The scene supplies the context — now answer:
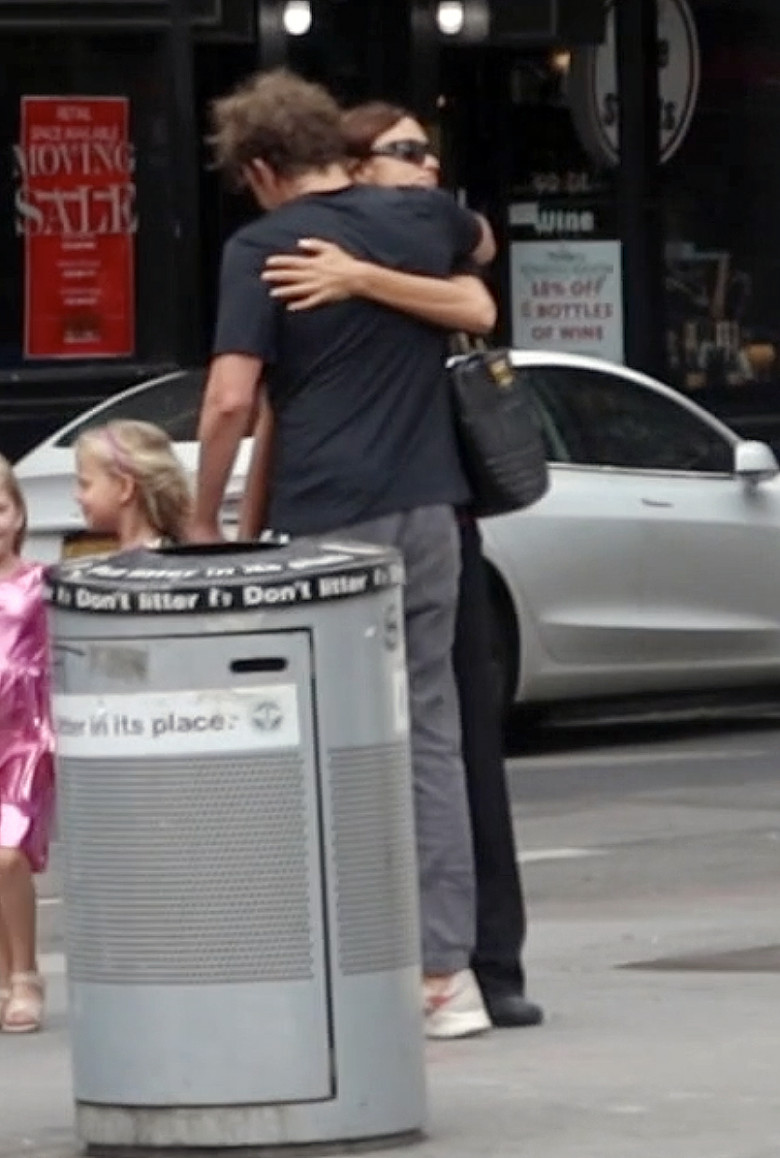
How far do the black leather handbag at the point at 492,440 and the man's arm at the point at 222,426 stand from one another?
55 cm

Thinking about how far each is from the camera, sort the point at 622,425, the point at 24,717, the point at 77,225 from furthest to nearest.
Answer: the point at 77,225 → the point at 622,425 → the point at 24,717

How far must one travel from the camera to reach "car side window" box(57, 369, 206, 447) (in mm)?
15344

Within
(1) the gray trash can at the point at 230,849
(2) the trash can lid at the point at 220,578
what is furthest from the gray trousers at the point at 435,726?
(1) the gray trash can at the point at 230,849

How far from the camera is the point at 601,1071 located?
25.8 feet

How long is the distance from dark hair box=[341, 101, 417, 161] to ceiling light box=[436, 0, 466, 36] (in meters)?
13.4

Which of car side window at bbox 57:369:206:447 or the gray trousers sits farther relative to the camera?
car side window at bbox 57:369:206:447

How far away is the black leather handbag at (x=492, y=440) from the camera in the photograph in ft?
27.1

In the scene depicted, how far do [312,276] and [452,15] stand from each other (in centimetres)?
1405

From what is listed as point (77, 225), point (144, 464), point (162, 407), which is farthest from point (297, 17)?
point (144, 464)

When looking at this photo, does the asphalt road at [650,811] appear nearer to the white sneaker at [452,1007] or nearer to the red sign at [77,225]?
the white sneaker at [452,1007]

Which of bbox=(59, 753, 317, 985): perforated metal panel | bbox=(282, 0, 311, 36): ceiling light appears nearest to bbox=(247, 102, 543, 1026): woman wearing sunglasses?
bbox=(59, 753, 317, 985): perforated metal panel

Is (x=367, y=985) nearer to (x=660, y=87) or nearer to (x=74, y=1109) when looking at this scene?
(x=74, y=1109)

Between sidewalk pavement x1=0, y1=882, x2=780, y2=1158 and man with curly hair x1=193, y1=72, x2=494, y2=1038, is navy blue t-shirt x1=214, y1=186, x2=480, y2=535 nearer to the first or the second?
man with curly hair x1=193, y1=72, x2=494, y2=1038

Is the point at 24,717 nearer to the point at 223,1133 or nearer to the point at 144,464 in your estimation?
the point at 144,464
